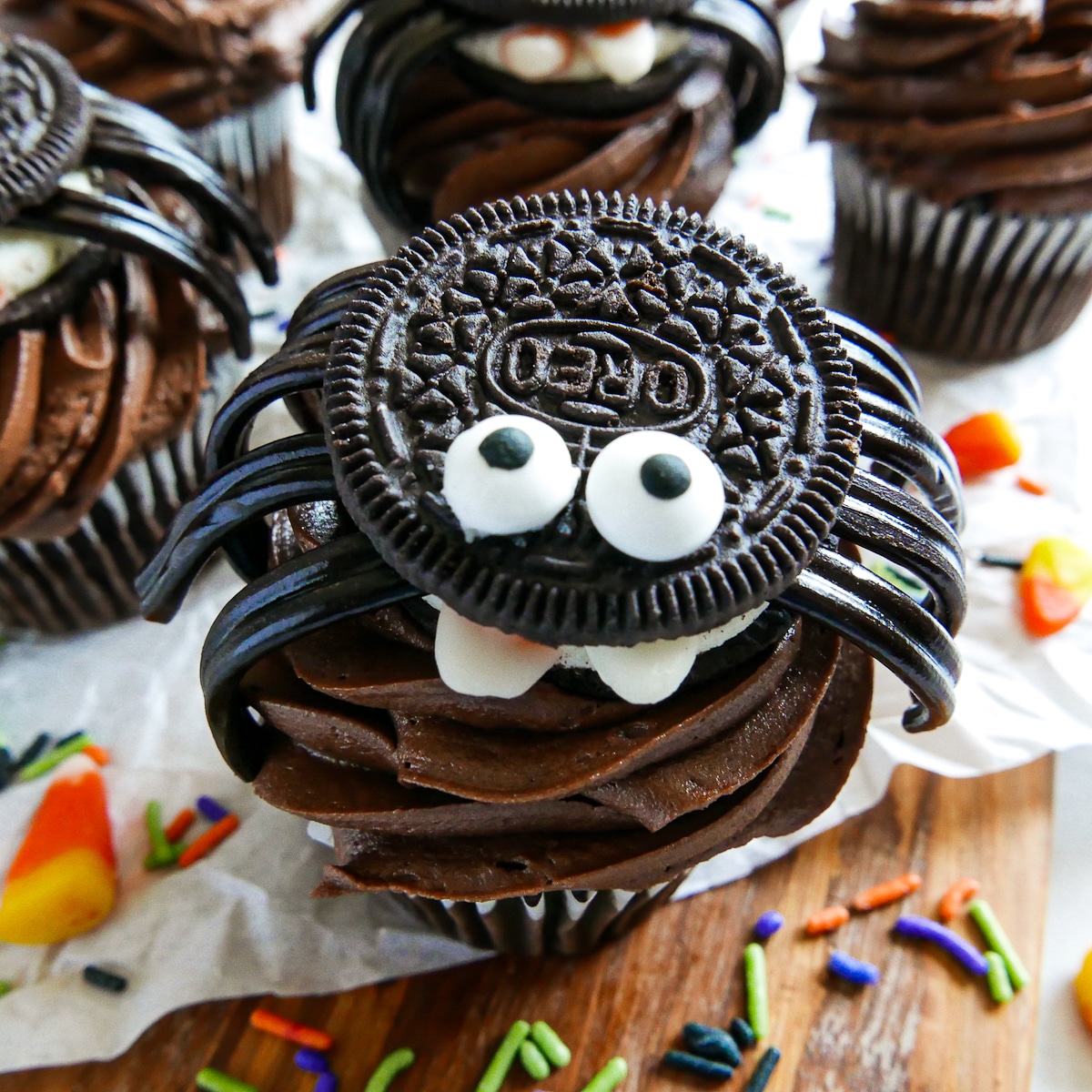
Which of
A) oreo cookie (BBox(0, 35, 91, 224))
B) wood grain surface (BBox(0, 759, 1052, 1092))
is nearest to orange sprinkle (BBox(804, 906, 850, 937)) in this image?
wood grain surface (BBox(0, 759, 1052, 1092))

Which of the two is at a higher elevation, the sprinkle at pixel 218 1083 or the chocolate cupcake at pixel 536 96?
the chocolate cupcake at pixel 536 96

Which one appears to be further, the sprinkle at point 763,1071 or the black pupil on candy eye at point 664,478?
the sprinkle at point 763,1071

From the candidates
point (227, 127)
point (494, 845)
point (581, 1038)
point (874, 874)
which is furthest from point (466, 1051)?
point (227, 127)

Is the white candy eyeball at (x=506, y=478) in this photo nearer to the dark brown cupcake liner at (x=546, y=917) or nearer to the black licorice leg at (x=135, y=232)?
the dark brown cupcake liner at (x=546, y=917)

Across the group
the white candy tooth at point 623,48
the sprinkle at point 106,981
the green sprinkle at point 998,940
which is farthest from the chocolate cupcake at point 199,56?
the green sprinkle at point 998,940

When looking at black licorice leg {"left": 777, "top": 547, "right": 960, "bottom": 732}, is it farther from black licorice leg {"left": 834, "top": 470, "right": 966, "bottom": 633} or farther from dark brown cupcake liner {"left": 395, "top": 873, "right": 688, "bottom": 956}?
dark brown cupcake liner {"left": 395, "top": 873, "right": 688, "bottom": 956}

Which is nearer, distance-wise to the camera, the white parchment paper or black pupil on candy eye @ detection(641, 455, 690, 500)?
black pupil on candy eye @ detection(641, 455, 690, 500)

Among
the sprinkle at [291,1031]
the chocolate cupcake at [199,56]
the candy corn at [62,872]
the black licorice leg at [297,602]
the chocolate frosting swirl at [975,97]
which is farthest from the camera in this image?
the chocolate cupcake at [199,56]
